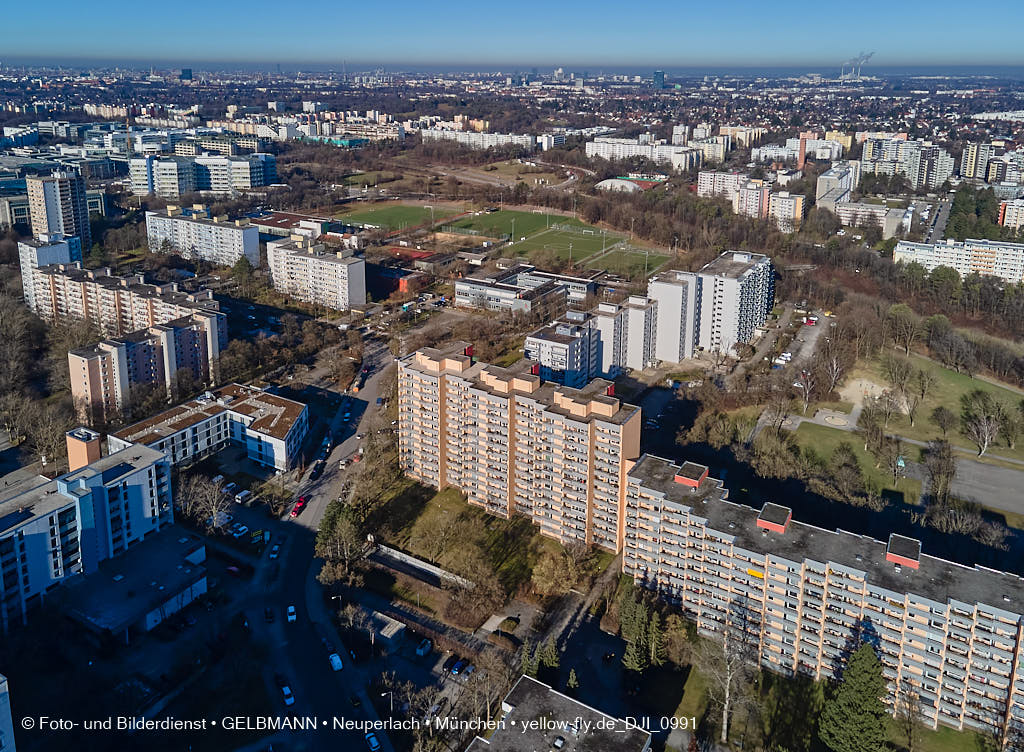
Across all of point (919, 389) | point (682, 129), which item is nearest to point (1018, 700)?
point (919, 389)

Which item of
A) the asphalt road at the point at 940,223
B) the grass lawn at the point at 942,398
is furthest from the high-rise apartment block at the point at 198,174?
the grass lawn at the point at 942,398

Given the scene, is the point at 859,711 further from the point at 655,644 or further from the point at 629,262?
the point at 629,262

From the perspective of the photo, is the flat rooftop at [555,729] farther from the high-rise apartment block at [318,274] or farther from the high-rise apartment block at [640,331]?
the high-rise apartment block at [318,274]

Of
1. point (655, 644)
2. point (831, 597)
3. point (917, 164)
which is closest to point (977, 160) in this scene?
point (917, 164)

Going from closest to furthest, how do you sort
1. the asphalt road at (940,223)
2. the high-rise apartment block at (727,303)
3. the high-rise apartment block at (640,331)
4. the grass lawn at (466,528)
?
the grass lawn at (466,528) < the high-rise apartment block at (640,331) < the high-rise apartment block at (727,303) < the asphalt road at (940,223)

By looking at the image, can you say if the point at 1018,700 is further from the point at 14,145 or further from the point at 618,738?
the point at 14,145

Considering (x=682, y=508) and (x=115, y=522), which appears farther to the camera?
(x=115, y=522)
